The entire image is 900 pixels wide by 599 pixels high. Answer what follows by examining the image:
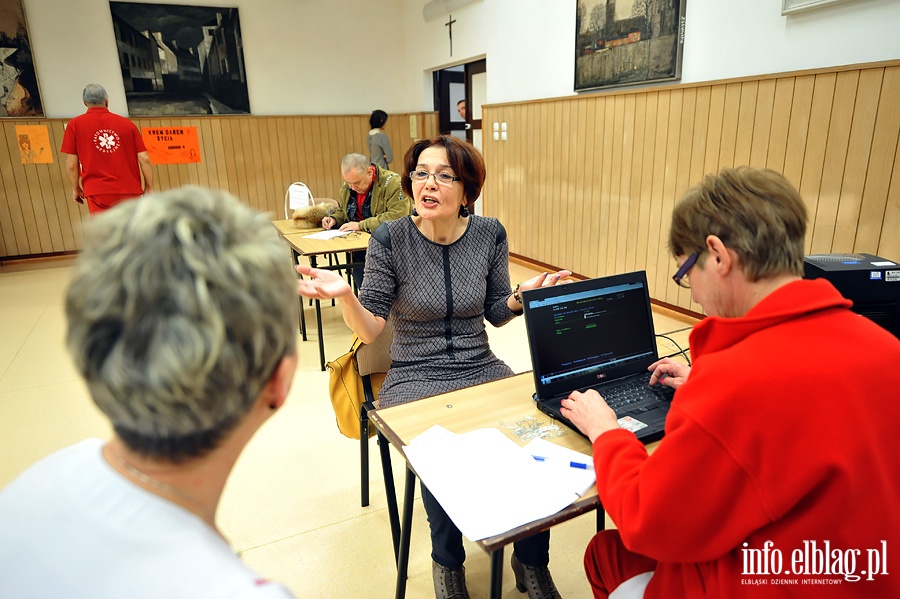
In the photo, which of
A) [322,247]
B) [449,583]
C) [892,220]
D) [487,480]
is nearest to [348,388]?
[449,583]

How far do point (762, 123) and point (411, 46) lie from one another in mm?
5883

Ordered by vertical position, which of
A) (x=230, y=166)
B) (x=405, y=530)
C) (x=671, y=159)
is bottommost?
(x=405, y=530)

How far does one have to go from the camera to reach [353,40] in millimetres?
8023

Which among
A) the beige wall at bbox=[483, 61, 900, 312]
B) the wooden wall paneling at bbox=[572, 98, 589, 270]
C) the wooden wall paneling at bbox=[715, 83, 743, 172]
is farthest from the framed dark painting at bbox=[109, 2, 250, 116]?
the wooden wall paneling at bbox=[715, 83, 743, 172]

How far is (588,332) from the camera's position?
1462mm

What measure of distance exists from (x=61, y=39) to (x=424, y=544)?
7363 mm

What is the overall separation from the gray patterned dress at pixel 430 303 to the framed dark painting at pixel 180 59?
21.4ft

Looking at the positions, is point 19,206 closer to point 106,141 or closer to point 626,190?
point 106,141

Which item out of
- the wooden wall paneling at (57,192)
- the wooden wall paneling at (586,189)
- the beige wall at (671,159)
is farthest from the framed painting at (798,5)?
the wooden wall paneling at (57,192)

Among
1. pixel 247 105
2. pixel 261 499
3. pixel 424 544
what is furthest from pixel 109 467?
pixel 247 105

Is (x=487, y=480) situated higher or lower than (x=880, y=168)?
lower

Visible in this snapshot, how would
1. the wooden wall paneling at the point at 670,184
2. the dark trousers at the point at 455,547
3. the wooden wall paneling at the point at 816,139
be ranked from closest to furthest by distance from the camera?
the dark trousers at the point at 455,547 → the wooden wall paneling at the point at 816,139 → the wooden wall paneling at the point at 670,184

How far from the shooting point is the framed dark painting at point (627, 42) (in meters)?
4.07

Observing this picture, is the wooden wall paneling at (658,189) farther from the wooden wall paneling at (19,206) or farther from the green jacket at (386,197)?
the wooden wall paneling at (19,206)
